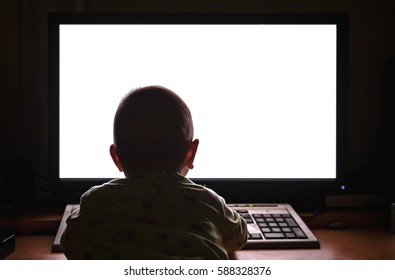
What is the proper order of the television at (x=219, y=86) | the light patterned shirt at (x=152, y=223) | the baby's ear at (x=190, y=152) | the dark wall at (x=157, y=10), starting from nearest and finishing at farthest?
the light patterned shirt at (x=152, y=223), the baby's ear at (x=190, y=152), the television at (x=219, y=86), the dark wall at (x=157, y=10)

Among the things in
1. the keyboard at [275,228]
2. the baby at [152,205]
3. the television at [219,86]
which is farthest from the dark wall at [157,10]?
the baby at [152,205]

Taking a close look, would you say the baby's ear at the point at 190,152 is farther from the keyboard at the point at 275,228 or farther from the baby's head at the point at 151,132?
the keyboard at the point at 275,228

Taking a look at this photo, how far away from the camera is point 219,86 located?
95cm

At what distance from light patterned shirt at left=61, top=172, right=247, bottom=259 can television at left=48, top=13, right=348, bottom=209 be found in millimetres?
214

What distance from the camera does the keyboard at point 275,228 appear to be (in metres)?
0.80

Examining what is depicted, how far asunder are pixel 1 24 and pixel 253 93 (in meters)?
0.57

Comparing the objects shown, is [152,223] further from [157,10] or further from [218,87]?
[157,10]

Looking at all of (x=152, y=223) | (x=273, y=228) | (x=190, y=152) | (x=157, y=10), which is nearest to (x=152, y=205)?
(x=152, y=223)

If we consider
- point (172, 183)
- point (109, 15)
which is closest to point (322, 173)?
point (172, 183)

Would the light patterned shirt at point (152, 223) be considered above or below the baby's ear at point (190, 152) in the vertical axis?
below

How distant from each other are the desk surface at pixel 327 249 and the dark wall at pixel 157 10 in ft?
0.97

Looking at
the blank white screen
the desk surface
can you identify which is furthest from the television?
the desk surface

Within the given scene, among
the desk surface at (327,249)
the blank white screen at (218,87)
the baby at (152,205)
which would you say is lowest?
the desk surface at (327,249)

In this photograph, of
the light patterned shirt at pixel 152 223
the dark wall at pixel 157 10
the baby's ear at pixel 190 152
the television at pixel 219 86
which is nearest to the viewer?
the light patterned shirt at pixel 152 223
